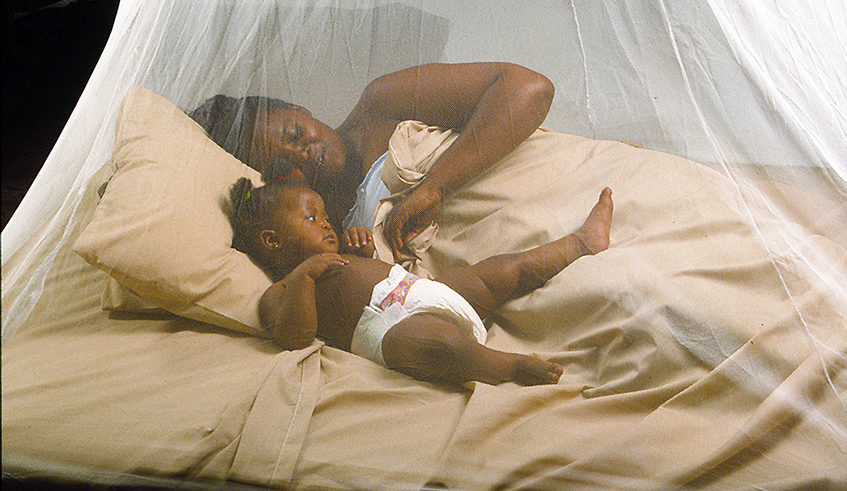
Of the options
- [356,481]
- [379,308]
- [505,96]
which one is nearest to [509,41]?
[505,96]

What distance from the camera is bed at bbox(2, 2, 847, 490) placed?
0.76m

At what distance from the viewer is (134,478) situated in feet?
2.70

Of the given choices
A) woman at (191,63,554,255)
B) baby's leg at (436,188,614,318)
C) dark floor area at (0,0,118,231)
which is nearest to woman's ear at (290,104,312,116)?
woman at (191,63,554,255)

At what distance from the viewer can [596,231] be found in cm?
88

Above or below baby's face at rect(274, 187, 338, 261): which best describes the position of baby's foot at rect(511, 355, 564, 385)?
below

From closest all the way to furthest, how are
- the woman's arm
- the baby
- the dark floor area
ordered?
the baby → the woman's arm → the dark floor area

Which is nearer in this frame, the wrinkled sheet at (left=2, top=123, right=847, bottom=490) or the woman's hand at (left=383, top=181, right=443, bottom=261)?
the wrinkled sheet at (left=2, top=123, right=847, bottom=490)

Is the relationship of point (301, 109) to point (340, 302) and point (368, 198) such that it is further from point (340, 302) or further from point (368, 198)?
point (340, 302)

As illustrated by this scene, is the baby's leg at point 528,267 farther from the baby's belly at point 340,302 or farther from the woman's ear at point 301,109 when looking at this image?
the woman's ear at point 301,109

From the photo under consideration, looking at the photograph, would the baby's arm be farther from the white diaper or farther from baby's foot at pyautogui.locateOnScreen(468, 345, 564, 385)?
baby's foot at pyautogui.locateOnScreen(468, 345, 564, 385)

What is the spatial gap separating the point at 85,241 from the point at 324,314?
0.38 m

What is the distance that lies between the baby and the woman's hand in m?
0.04

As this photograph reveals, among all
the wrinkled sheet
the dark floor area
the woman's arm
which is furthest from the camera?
the dark floor area

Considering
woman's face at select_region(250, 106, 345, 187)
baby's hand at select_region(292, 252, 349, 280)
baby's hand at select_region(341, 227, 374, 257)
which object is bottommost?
baby's hand at select_region(292, 252, 349, 280)
